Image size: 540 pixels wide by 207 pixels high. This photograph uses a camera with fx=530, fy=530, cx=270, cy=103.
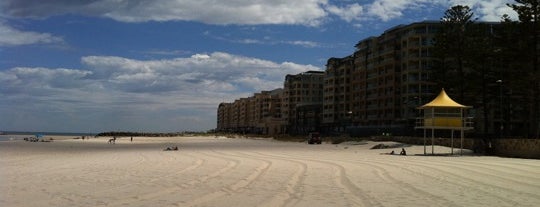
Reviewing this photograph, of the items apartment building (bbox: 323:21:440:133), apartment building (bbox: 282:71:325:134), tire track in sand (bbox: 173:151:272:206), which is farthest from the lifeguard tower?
apartment building (bbox: 282:71:325:134)

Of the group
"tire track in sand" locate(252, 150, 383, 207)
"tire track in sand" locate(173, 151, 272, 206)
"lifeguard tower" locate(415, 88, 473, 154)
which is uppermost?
"lifeguard tower" locate(415, 88, 473, 154)

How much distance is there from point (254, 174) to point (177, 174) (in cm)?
249

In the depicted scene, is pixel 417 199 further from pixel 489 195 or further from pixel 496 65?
pixel 496 65

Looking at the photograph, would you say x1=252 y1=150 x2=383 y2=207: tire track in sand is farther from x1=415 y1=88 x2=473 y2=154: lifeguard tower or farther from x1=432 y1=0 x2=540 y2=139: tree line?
x1=432 y1=0 x2=540 y2=139: tree line

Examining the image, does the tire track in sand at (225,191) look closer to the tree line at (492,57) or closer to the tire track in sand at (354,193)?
the tire track in sand at (354,193)

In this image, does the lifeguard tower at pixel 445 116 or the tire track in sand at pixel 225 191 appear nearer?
the tire track in sand at pixel 225 191

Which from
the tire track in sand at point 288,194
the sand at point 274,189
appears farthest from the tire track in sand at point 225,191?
the tire track in sand at point 288,194

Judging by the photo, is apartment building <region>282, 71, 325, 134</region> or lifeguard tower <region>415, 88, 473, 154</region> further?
apartment building <region>282, 71, 325, 134</region>

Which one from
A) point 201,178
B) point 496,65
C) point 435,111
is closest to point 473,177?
point 201,178

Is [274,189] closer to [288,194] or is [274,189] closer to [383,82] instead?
[288,194]

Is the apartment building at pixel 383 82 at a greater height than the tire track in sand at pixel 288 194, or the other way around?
the apartment building at pixel 383 82

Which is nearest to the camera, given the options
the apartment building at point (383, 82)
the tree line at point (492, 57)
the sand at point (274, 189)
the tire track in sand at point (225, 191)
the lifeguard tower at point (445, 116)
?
the tire track in sand at point (225, 191)

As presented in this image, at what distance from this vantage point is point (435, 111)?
34.2 metres

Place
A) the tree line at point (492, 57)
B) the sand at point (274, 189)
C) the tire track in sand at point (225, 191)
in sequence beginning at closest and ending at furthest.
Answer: the tire track in sand at point (225, 191)
the sand at point (274, 189)
the tree line at point (492, 57)
